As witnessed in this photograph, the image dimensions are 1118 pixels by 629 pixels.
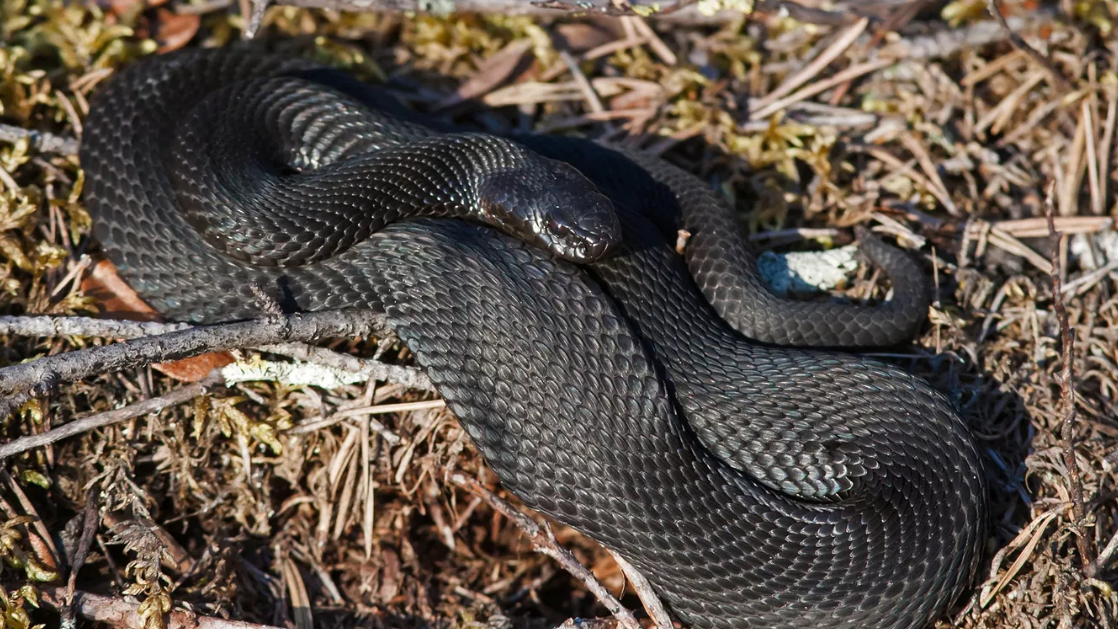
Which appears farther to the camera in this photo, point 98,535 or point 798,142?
point 798,142

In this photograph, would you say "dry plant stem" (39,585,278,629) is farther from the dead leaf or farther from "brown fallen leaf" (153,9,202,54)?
"brown fallen leaf" (153,9,202,54)

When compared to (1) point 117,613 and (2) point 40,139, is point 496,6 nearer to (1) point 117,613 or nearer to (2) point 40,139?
(2) point 40,139

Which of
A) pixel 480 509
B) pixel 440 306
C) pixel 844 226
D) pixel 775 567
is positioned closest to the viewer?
pixel 775 567

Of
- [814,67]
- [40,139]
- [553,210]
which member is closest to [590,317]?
[553,210]

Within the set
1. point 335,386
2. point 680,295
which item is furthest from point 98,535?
point 680,295

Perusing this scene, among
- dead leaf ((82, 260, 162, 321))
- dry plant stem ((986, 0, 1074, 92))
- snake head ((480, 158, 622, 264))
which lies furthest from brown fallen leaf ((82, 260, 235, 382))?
dry plant stem ((986, 0, 1074, 92))

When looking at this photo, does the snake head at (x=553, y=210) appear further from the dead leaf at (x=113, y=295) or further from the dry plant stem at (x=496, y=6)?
the dead leaf at (x=113, y=295)

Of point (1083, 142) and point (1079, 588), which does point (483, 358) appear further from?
point (1083, 142)
